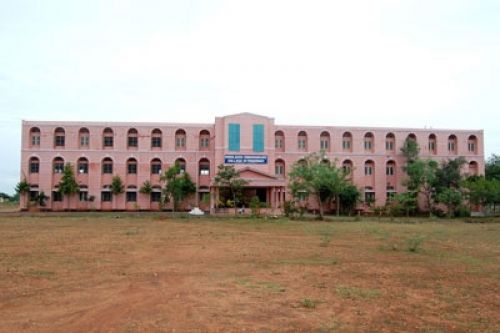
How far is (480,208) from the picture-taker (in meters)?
47.3

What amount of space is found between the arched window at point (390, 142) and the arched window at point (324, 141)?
22.1 feet

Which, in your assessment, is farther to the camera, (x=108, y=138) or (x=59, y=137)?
(x=108, y=138)

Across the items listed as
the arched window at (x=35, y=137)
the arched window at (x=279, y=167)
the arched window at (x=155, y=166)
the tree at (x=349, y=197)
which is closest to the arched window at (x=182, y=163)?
the arched window at (x=155, y=166)

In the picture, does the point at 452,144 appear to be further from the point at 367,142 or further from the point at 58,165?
the point at 58,165

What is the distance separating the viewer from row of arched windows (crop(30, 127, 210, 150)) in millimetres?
45625

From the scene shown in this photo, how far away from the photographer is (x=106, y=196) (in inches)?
1809

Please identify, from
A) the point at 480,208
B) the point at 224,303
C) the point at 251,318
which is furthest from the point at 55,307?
the point at 480,208

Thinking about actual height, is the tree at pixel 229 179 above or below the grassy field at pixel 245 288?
above

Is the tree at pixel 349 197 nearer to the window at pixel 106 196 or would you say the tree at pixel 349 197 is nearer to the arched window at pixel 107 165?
the window at pixel 106 196

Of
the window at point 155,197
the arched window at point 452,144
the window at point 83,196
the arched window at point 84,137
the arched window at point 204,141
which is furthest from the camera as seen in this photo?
the arched window at point 452,144

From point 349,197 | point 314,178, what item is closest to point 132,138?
point 314,178

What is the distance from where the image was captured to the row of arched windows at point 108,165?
149 feet

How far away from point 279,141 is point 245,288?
133 feet

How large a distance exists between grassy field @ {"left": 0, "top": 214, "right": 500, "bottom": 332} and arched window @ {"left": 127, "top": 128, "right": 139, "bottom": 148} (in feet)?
106
